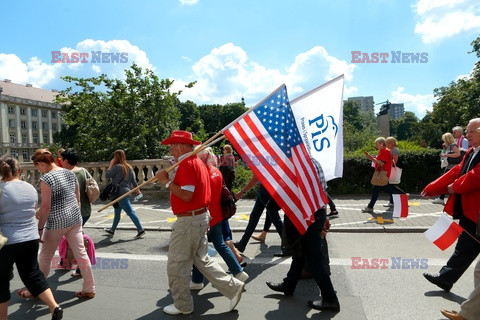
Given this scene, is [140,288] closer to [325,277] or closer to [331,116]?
[325,277]

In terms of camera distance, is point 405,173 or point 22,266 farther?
point 405,173

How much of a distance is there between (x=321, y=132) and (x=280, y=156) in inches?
50.0

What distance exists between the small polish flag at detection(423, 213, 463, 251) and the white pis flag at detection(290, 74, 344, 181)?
1263 millimetres

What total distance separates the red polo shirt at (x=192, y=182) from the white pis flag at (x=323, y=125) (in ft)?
5.15

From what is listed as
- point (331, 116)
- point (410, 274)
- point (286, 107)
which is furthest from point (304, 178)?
point (410, 274)

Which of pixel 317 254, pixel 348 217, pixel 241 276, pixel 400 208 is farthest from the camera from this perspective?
pixel 348 217

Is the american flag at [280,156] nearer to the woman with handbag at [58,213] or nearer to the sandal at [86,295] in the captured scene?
the woman with handbag at [58,213]

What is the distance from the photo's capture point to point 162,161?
41.0ft

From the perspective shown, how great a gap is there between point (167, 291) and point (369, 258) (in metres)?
3.09

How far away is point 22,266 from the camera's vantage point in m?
3.80

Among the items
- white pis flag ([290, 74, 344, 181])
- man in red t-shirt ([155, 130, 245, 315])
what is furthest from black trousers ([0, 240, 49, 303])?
white pis flag ([290, 74, 344, 181])

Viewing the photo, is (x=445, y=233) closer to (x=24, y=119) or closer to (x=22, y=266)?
(x=22, y=266)

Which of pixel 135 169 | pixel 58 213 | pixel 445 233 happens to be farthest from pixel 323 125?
pixel 135 169

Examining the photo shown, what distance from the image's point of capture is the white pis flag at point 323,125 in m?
4.97
